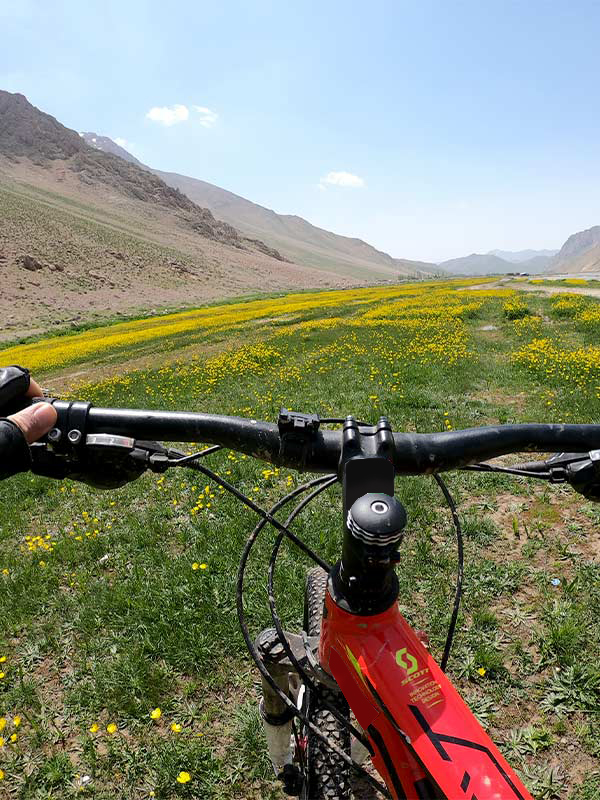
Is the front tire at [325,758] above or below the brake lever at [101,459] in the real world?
below

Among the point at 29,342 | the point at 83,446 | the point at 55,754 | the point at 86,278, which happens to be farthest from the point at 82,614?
the point at 86,278

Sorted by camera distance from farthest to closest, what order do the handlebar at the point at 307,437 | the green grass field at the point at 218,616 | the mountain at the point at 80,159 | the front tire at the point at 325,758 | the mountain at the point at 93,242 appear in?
the mountain at the point at 80,159, the mountain at the point at 93,242, the green grass field at the point at 218,616, the front tire at the point at 325,758, the handlebar at the point at 307,437

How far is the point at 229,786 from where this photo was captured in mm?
3002

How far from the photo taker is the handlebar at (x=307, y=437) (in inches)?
59.2

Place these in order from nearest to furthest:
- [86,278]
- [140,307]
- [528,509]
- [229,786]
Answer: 1. [229,786]
2. [528,509]
3. [140,307]
4. [86,278]

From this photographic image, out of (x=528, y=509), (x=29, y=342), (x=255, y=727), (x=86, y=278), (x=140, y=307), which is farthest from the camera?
(x=86, y=278)

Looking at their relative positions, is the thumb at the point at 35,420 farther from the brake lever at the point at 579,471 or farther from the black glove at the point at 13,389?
the brake lever at the point at 579,471

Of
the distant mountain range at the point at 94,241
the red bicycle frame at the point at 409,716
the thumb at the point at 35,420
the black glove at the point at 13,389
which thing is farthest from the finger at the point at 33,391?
the distant mountain range at the point at 94,241

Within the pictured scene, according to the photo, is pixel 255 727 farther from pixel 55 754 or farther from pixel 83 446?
pixel 83 446

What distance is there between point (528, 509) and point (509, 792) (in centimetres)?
508

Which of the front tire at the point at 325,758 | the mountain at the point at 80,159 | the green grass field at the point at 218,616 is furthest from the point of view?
the mountain at the point at 80,159

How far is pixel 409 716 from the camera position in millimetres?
1353

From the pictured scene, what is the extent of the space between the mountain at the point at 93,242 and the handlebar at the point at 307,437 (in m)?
46.6

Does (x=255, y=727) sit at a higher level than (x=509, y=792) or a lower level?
lower
